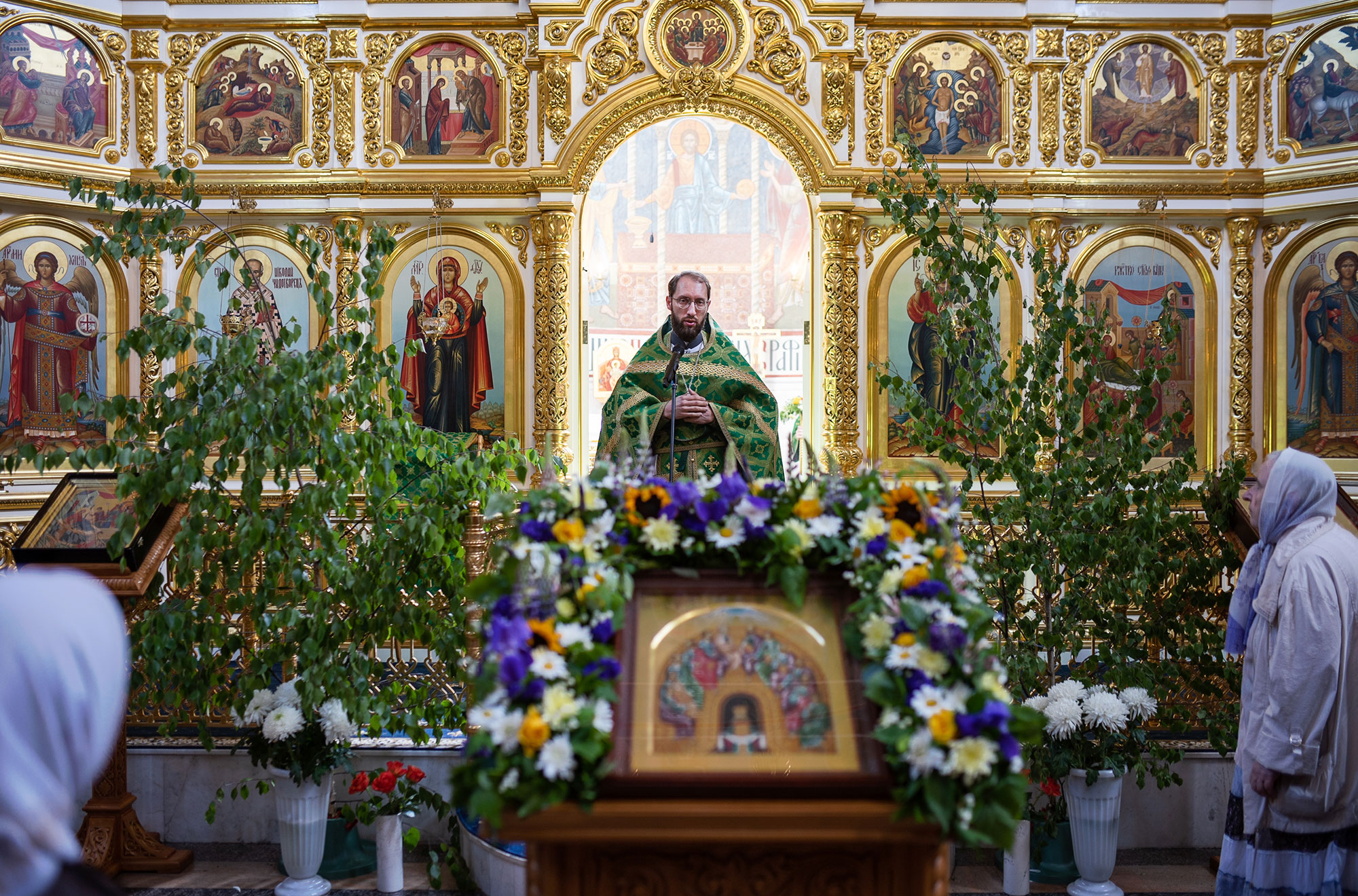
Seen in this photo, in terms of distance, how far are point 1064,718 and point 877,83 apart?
5.96 meters

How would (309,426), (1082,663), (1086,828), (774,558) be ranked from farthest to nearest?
(1082,663) → (1086,828) → (309,426) → (774,558)

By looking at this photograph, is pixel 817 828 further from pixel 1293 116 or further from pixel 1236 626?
pixel 1293 116

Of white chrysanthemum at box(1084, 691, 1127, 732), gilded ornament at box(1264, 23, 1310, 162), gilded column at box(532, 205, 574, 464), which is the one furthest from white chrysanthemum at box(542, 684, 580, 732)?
gilded ornament at box(1264, 23, 1310, 162)

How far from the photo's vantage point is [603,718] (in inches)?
74.2

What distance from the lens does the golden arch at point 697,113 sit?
8477 millimetres

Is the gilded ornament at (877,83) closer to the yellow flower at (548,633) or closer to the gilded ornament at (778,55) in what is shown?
the gilded ornament at (778,55)

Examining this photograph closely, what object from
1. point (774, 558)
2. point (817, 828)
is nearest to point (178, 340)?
point (774, 558)

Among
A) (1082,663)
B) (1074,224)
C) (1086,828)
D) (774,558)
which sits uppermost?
(1074,224)

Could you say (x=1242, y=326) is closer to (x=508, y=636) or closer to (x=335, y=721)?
(x=335, y=721)

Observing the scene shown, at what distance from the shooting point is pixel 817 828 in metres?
1.85

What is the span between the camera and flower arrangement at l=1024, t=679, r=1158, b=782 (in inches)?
165

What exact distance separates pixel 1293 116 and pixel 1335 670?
690cm

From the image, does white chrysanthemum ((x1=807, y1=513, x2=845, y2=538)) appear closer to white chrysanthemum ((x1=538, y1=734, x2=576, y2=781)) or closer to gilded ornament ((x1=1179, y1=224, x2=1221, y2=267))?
white chrysanthemum ((x1=538, y1=734, x2=576, y2=781))

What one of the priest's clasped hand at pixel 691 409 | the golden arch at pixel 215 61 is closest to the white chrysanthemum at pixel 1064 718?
the priest's clasped hand at pixel 691 409
